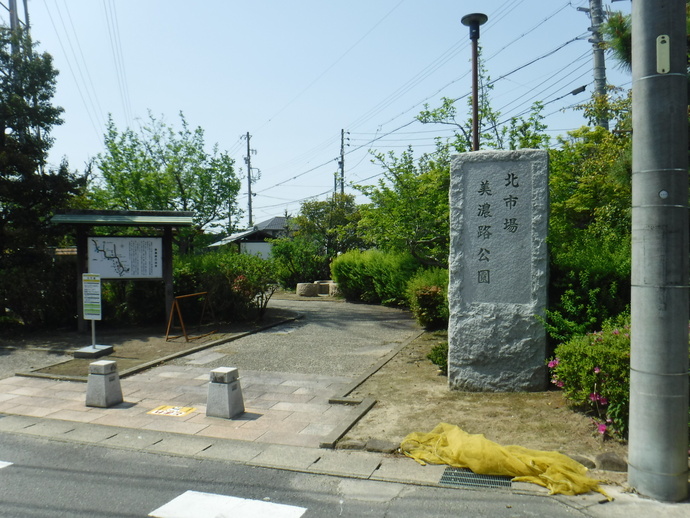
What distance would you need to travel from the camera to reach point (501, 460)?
4.84 metres

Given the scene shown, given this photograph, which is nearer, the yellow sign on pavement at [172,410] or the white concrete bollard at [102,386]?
the yellow sign on pavement at [172,410]

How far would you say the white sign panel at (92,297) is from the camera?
32.6 feet

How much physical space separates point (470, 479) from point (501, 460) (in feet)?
1.03

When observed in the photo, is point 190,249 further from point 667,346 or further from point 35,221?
point 667,346

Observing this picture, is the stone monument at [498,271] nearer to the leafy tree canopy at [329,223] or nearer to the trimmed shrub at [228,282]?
the trimmed shrub at [228,282]

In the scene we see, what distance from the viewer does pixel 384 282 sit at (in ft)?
61.4

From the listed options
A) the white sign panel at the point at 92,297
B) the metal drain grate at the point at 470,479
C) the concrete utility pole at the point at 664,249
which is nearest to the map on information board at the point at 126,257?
the white sign panel at the point at 92,297

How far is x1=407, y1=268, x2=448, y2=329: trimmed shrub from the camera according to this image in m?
12.4

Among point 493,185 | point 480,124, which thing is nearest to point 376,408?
point 493,185

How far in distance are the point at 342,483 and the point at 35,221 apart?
37.4 ft

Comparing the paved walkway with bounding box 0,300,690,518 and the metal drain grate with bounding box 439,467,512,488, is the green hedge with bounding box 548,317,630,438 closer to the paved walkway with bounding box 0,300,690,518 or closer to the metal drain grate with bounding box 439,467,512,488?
the paved walkway with bounding box 0,300,690,518

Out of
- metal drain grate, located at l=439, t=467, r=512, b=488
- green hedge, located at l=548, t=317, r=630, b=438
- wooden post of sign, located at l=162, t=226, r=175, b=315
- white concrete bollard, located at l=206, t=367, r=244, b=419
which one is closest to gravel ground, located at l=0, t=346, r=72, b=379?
wooden post of sign, located at l=162, t=226, r=175, b=315

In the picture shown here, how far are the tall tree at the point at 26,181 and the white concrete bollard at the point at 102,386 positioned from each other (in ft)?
21.5

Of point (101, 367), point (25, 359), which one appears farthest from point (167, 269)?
→ point (101, 367)
